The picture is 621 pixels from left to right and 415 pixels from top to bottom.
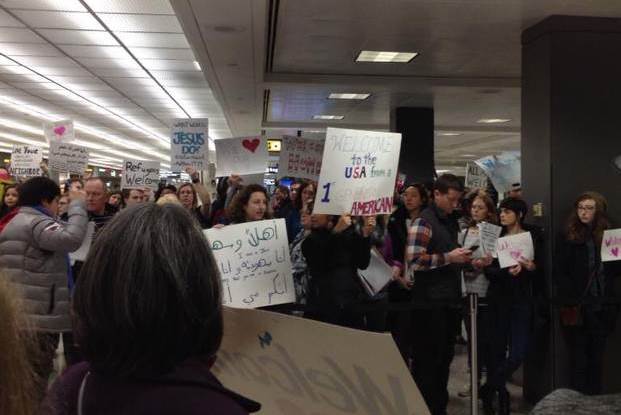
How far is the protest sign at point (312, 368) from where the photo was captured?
5.71 feet

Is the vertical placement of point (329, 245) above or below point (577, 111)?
below

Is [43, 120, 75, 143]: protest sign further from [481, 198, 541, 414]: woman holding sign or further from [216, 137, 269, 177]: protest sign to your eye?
[481, 198, 541, 414]: woman holding sign

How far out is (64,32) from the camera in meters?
7.56

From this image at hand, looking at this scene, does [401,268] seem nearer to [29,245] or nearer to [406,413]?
[29,245]

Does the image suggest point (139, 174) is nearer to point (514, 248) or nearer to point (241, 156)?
point (241, 156)

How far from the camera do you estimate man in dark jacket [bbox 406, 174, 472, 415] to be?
182 inches

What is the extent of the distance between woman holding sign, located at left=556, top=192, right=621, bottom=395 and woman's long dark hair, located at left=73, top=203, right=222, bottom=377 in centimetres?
453

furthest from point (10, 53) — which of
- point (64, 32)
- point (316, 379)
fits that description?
point (316, 379)

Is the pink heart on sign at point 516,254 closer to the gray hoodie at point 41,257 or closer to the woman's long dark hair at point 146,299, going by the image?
the gray hoodie at point 41,257

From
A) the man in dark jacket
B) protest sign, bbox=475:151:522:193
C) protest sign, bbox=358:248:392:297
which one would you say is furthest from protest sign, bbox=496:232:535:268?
protest sign, bbox=475:151:522:193

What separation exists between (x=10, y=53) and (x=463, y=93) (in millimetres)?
6820

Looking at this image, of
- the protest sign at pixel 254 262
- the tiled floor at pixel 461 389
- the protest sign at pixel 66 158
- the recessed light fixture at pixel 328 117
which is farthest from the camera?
the recessed light fixture at pixel 328 117

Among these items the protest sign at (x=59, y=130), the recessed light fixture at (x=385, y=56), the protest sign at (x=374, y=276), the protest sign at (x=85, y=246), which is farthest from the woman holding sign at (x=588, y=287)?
the protest sign at (x=59, y=130)

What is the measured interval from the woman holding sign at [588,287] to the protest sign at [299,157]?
2.75m
